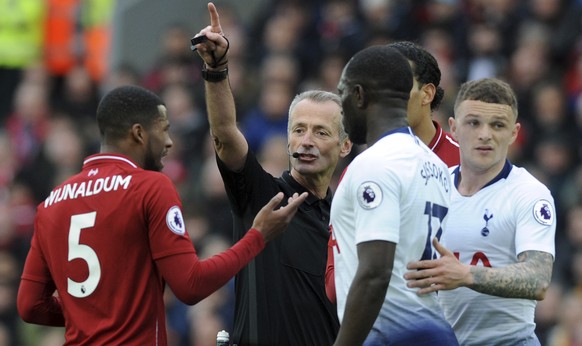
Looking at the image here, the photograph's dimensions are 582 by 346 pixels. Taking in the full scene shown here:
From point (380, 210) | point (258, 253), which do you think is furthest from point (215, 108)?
point (380, 210)

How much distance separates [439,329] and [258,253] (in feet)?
3.58

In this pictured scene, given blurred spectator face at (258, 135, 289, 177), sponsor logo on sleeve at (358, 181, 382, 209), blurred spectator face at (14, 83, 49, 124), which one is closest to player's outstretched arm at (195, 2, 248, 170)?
sponsor logo on sleeve at (358, 181, 382, 209)

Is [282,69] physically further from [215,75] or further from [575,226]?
[215,75]

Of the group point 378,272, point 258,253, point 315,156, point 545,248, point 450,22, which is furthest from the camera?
point 450,22

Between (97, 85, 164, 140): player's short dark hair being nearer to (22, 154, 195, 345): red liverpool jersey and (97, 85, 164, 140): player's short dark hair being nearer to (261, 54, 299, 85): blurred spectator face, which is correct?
(22, 154, 195, 345): red liverpool jersey

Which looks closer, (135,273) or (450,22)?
(135,273)

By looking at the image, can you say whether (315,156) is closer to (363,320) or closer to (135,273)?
(135,273)

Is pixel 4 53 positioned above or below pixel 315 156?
above

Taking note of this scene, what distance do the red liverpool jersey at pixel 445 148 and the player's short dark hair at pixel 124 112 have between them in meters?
1.34

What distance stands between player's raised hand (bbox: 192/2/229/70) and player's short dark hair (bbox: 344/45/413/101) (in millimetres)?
899

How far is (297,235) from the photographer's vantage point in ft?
19.4

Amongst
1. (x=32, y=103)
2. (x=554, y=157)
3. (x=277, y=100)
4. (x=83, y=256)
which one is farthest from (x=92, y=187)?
(x=32, y=103)

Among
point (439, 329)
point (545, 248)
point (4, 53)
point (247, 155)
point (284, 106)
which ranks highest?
point (4, 53)

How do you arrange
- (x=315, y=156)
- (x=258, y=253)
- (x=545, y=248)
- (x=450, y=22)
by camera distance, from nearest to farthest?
1. (x=545, y=248)
2. (x=258, y=253)
3. (x=315, y=156)
4. (x=450, y=22)
